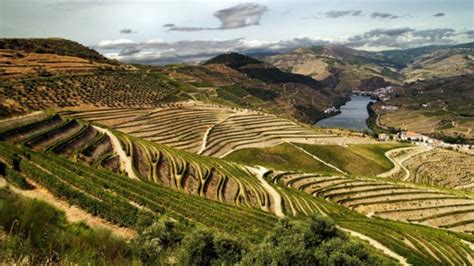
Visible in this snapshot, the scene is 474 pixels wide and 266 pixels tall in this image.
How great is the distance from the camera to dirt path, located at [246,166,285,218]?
51.1 metres

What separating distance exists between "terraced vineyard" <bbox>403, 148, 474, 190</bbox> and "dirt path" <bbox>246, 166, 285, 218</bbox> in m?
46.6

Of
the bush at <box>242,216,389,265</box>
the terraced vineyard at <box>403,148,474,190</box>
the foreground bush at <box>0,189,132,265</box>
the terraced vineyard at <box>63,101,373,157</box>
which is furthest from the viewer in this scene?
the terraced vineyard at <box>403,148,474,190</box>

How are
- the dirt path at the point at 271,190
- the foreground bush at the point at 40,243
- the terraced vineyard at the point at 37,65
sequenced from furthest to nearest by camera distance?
the terraced vineyard at the point at 37,65, the dirt path at the point at 271,190, the foreground bush at the point at 40,243

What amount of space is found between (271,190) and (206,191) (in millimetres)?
12880

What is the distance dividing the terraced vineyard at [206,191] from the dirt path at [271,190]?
0.54ft

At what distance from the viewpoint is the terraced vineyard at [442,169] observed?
101 metres

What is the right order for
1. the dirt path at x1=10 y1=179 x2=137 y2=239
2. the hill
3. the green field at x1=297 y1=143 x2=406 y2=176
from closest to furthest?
the dirt path at x1=10 y1=179 x2=137 y2=239
the green field at x1=297 y1=143 x2=406 y2=176
the hill

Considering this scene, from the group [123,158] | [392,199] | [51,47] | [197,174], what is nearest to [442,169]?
[392,199]

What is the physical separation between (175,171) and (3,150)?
79.9ft

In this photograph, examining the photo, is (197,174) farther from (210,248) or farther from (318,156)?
(318,156)

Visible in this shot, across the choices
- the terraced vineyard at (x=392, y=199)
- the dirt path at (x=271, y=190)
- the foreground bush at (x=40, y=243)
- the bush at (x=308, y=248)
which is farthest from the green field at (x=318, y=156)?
the foreground bush at (x=40, y=243)

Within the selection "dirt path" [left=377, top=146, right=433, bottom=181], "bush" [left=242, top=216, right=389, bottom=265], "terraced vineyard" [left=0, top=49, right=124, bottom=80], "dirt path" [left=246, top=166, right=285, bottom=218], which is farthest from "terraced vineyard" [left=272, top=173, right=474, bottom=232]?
"terraced vineyard" [left=0, top=49, right=124, bottom=80]

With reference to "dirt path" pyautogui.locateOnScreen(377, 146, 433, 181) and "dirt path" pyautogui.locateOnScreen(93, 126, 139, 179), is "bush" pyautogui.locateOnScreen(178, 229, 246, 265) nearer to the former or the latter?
"dirt path" pyautogui.locateOnScreen(93, 126, 139, 179)

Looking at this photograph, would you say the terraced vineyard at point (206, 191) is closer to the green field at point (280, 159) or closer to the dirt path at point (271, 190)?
the dirt path at point (271, 190)
